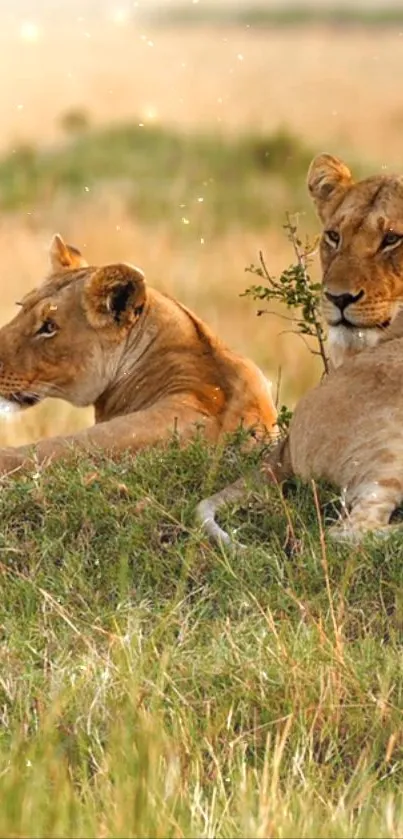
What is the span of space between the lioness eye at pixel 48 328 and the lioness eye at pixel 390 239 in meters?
1.02

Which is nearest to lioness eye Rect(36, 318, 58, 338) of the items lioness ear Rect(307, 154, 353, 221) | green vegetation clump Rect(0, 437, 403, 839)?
green vegetation clump Rect(0, 437, 403, 839)

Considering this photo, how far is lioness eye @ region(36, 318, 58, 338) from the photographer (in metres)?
5.84

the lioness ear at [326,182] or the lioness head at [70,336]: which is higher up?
the lioness ear at [326,182]

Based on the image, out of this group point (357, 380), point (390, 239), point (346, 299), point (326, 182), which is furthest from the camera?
point (326, 182)

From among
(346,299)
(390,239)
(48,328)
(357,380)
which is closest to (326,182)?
(390,239)

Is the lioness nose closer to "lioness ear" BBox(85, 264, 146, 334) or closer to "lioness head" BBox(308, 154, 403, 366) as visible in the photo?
"lioness head" BBox(308, 154, 403, 366)

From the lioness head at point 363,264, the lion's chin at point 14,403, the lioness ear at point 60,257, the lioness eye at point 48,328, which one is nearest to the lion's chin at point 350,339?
the lioness head at point 363,264

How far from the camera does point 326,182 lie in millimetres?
5785

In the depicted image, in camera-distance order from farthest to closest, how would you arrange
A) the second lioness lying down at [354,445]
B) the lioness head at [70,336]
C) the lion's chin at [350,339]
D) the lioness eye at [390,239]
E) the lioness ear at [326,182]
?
the lioness head at [70,336], the lioness ear at [326,182], the lioness eye at [390,239], the lion's chin at [350,339], the second lioness lying down at [354,445]

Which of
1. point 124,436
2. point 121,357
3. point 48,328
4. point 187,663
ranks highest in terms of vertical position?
point 48,328

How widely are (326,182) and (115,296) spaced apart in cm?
67

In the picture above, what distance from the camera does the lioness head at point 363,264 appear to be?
5.26 metres

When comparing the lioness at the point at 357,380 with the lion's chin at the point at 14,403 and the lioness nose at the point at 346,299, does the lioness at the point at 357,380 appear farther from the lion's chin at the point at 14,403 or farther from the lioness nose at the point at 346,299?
the lion's chin at the point at 14,403

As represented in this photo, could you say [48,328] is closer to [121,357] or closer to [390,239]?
[121,357]
